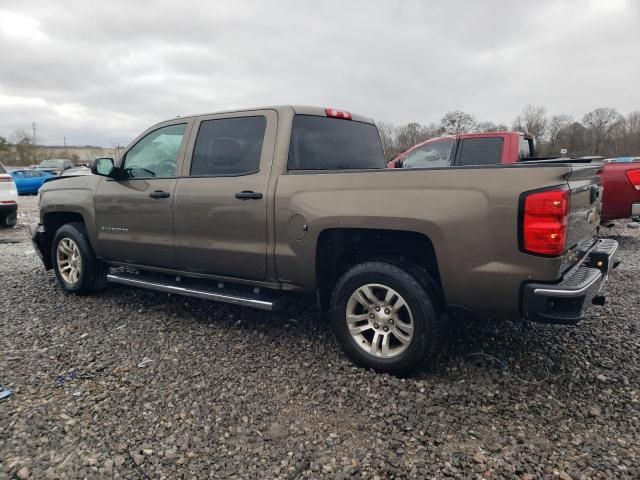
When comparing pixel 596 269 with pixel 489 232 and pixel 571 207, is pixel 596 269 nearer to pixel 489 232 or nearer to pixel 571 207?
pixel 571 207

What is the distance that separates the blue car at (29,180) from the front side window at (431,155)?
760 inches

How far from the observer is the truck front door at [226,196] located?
3592 millimetres

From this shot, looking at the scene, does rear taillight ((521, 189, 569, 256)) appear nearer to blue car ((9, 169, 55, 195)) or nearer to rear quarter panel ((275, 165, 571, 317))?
rear quarter panel ((275, 165, 571, 317))

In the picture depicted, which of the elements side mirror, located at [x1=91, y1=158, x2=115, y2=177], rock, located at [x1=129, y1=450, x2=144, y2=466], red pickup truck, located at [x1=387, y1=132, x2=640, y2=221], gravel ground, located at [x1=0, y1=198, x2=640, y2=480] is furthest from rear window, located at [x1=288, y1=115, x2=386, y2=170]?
red pickup truck, located at [x1=387, y1=132, x2=640, y2=221]

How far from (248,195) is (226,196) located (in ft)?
0.79

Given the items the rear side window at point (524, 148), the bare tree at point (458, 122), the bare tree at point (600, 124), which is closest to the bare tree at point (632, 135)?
the bare tree at point (600, 124)

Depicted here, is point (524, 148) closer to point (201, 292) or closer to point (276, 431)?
point (201, 292)

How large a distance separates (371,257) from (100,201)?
2963mm

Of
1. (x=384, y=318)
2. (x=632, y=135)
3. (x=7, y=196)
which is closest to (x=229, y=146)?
(x=384, y=318)

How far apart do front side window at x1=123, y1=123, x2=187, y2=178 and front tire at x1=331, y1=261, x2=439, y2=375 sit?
2093 millimetres

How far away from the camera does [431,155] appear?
782 centimetres

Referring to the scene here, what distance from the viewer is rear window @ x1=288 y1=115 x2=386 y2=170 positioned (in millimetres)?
3703

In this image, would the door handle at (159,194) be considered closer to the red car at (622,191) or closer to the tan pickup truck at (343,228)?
the tan pickup truck at (343,228)

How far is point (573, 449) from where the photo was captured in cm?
238
